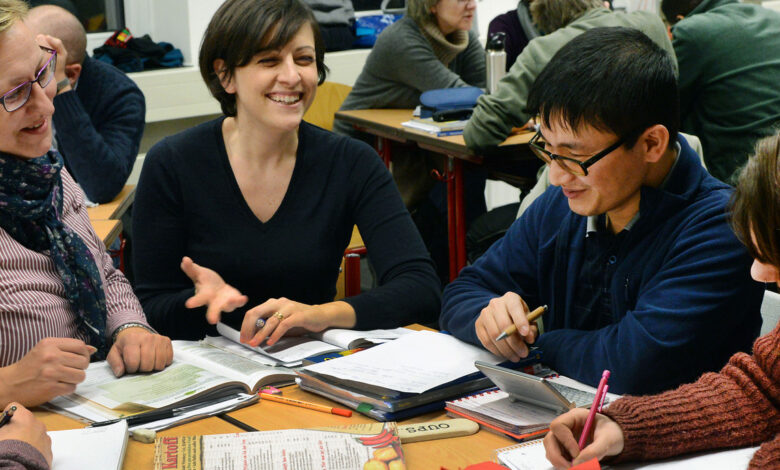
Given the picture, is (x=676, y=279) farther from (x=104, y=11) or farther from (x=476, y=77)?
(x=104, y=11)

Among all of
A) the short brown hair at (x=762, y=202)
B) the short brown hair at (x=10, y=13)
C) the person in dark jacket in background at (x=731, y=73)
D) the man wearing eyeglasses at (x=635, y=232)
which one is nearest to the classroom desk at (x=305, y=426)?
the man wearing eyeglasses at (x=635, y=232)

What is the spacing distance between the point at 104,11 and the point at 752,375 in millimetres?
4742

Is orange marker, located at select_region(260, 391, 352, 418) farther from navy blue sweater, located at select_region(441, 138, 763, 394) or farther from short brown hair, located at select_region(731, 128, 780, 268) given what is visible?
short brown hair, located at select_region(731, 128, 780, 268)

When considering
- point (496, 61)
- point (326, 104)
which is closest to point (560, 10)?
Result: point (496, 61)

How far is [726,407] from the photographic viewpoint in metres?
1.24

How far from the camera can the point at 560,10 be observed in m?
3.65

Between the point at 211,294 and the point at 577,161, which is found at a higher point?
the point at 577,161

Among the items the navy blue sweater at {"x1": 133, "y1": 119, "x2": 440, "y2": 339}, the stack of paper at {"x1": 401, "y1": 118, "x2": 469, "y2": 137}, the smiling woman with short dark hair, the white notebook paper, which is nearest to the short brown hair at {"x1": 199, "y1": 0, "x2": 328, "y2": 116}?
the smiling woman with short dark hair

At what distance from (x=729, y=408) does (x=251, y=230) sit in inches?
47.4

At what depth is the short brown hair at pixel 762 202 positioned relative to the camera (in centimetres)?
111

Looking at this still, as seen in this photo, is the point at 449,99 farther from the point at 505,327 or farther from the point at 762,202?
the point at 762,202

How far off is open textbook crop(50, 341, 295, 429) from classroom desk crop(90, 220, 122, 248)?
1.01 metres

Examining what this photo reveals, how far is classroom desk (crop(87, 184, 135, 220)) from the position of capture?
9.86ft

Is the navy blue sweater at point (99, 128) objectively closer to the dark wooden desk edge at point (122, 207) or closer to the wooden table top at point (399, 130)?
the dark wooden desk edge at point (122, 207)
